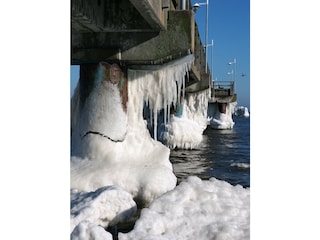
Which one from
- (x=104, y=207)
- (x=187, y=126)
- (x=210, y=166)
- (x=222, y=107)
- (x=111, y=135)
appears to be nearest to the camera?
(x=104, y=207)

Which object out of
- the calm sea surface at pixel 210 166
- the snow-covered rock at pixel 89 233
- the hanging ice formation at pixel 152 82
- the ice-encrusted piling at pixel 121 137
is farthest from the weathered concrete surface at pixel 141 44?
the calm sea surface at pixel 210 166

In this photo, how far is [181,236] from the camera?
3.29 meters

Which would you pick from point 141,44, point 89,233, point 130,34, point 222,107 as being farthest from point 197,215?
point 222,107

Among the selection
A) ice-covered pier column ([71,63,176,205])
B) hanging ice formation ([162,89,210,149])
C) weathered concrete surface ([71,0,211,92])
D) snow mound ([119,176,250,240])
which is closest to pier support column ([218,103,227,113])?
hanging ice formation ([162,89,210,149])

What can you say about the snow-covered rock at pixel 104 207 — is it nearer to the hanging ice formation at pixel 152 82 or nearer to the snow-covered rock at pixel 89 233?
the snow-covered rock at pixel 89 233

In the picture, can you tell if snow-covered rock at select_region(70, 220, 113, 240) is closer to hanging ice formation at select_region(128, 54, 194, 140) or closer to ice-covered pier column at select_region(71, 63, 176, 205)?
ice-covered pier column at select_region(71, 63, 176, 205)

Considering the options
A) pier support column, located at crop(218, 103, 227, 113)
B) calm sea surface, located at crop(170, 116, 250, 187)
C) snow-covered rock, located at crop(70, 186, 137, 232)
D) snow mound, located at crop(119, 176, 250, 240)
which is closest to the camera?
snow mound, located at crop(119, 176, 250, 240)

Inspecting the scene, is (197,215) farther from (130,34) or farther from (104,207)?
(130,34)

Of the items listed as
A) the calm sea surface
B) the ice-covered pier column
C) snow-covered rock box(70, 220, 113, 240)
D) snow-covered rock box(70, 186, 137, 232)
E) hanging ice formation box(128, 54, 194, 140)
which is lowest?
the calm sea surface

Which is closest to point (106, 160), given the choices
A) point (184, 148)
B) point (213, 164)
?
point (213, 164)

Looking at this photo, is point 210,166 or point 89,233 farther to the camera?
point 210,166

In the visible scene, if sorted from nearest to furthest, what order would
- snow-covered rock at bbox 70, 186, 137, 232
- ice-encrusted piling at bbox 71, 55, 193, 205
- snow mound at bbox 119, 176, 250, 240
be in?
snow mound at bbox 119, 176, 250, 240
snow-covered rock at bbox 70, 186, 137, 232
ice-encrusted piling at bbox 71, 55, 193, 205
